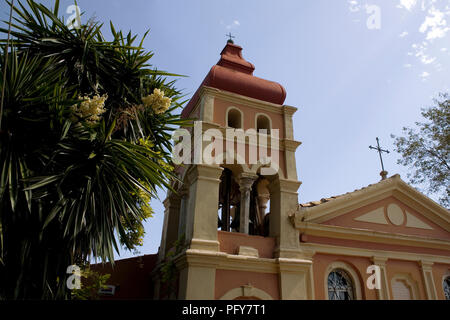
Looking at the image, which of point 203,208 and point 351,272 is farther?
point 351,272

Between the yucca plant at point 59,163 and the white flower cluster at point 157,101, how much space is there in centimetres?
9

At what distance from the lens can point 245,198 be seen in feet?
35.1

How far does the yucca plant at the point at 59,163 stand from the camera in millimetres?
6375

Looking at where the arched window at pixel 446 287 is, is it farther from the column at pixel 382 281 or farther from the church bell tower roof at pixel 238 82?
the church bell tower roof at pixel 238 82

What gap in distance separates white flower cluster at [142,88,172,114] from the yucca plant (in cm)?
9

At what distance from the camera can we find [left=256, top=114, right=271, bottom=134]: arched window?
11891 mm

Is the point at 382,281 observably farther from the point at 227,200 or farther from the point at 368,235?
the point at 227,200

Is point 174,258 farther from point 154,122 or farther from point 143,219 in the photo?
point 154,122

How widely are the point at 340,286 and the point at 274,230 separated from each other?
8.09 feet

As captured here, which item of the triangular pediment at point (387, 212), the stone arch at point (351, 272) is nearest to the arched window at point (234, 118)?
the triangular pediment at point (387, 212)

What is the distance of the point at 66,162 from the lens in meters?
6.98

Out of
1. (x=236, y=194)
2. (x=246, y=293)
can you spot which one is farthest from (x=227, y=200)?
(x=246, y=293)

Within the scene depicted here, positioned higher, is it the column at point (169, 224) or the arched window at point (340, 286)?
the column at point (169, 224)
